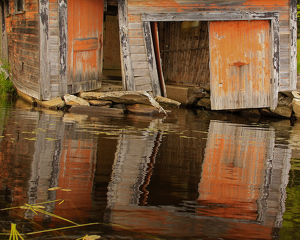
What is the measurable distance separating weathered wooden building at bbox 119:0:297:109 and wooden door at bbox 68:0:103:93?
79 cm

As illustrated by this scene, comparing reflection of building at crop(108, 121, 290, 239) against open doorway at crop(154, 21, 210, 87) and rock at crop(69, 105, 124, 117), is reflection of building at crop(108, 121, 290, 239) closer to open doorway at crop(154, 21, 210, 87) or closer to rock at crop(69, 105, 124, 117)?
rock at crop(69, 105, 124, 117)

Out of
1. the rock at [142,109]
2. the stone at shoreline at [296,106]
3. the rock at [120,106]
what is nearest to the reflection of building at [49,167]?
the rock at [142,109]

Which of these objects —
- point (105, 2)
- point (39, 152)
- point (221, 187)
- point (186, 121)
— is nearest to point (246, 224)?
point (221, 187)

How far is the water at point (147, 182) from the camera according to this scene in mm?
2652

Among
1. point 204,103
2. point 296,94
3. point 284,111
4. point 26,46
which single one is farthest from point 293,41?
point 26,46

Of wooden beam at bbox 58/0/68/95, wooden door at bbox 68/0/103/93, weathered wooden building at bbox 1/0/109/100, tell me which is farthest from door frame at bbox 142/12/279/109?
wooden beam at bbox 58/0/68/95

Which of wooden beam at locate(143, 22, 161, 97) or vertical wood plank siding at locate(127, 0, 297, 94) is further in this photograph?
wooden beam at locate(143, 22, 161, 97)

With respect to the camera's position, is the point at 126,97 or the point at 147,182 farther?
the point at 126,97

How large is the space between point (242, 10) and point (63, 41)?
4454mm

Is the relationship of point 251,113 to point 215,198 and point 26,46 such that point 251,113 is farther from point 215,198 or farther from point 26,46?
point 215,198

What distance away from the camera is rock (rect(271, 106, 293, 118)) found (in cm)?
1096

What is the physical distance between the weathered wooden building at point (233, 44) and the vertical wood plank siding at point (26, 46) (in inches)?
84.3

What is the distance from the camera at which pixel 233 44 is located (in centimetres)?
1075

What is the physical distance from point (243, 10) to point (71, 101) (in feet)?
15.7
